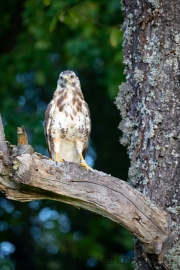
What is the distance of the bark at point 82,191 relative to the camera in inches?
151

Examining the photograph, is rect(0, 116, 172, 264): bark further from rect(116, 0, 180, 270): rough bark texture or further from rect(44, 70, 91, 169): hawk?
rect(44, 70, 91, 169): hawk

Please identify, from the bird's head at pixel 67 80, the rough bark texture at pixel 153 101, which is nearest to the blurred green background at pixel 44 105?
the bird's head at pixel 67 80

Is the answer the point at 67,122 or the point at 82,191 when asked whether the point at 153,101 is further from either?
the point at 67,122

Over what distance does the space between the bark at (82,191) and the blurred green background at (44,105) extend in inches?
149

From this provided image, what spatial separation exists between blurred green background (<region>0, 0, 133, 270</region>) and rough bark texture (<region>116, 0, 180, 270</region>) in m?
3.16

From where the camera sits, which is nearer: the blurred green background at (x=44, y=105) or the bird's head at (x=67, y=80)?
the bird's head at (x=67, y=80)

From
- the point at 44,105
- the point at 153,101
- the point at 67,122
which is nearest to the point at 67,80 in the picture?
the point at 67,122

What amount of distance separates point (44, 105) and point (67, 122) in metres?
4.52

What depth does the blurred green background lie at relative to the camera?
27.0 feet

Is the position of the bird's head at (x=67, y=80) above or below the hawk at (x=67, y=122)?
above

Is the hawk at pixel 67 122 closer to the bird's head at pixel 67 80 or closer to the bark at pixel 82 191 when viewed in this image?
the bird's head at pixel 67 80

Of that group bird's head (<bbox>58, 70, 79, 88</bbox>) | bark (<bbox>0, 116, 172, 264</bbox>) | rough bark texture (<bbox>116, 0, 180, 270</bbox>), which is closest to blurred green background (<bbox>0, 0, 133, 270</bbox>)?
bird's head (<bbox>58, 70, 79, 88</bbox>)

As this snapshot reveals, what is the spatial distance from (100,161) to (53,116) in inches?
167

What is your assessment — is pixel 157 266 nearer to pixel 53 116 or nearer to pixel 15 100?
pixel 53 116
